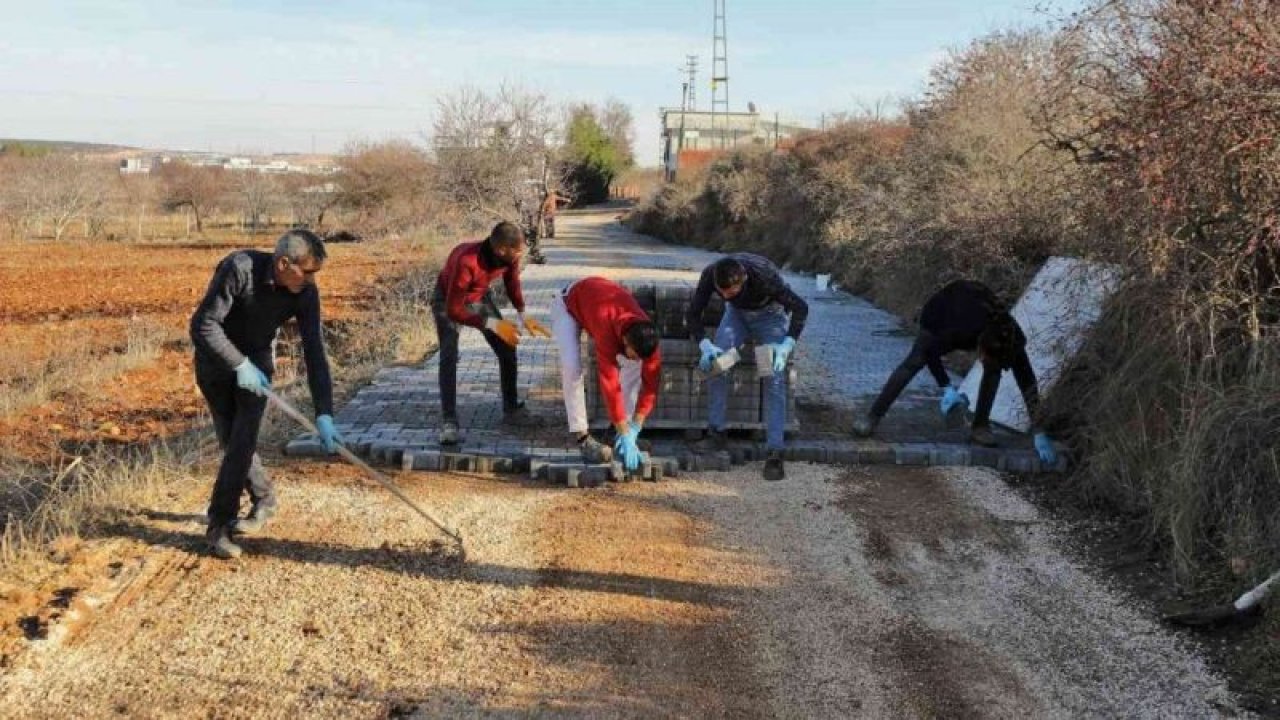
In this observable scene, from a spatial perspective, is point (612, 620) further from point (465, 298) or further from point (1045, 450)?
point (1045, 450)

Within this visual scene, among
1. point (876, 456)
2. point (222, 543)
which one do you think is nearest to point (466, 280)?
point (222, 543)

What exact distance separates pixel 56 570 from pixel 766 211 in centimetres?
2854

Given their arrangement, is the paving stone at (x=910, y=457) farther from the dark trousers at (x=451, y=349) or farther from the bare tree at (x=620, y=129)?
the bare tree at (x=620, y=129)

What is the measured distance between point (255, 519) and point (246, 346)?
3.18 feet

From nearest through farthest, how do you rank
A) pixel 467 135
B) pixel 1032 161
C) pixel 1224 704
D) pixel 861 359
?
pixel 1224 704 → pixel 861 359 → pixel 1032 161 → pixel 467 135

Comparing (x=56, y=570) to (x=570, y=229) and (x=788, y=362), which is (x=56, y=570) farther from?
(x=570, y=229)

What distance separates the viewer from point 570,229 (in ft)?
157

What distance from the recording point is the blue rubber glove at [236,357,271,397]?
17.2 feet

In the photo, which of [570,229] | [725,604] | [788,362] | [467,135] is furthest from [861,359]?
[570,229]

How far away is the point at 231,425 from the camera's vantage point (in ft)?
18.5

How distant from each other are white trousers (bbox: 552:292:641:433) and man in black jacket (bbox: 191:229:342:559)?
1.77 meters

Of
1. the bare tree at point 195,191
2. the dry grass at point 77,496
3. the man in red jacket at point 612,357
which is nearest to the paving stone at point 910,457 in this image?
the man in red jacket at point 612,357

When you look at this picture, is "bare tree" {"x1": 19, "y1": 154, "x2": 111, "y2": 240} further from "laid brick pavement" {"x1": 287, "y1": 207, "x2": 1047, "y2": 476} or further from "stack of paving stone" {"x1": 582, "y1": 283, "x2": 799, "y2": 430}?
"stack of paving stone" {"x1": 582, "y1": 283, "x2": 799, "y2": 430}

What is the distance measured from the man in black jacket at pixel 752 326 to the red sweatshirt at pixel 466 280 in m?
1.49
